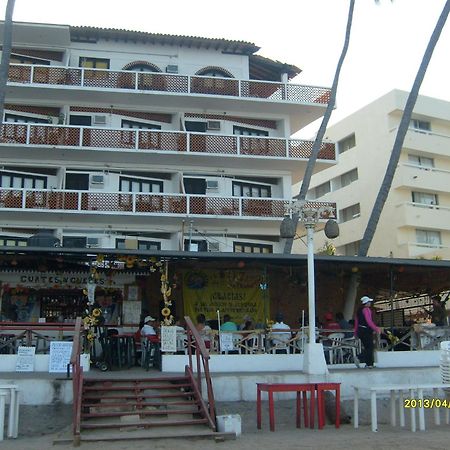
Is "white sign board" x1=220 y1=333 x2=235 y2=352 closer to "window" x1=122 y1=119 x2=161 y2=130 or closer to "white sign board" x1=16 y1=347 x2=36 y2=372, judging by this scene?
"white sign board" x1=16 y1=347 x2=36 y2=372

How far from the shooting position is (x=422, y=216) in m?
36.9

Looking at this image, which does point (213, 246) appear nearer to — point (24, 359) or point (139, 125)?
point (139, 125)

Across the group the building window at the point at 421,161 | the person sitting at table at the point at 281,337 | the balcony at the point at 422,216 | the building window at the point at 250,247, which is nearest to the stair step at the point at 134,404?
the person sitting at table at the point at 281,337

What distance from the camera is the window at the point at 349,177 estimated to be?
40375 millimetres

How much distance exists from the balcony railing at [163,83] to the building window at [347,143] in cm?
1251

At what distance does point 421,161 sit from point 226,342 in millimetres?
27051

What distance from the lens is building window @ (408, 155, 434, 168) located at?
38.4 metres

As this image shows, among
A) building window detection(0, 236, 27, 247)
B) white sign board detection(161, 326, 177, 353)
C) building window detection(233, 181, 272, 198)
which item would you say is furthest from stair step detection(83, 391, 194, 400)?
building window detection(233, 181, 272, 198)

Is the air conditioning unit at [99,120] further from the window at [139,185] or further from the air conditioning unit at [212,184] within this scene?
the air conditioning unit at [212,184]

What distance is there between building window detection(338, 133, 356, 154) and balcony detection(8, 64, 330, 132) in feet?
40.2

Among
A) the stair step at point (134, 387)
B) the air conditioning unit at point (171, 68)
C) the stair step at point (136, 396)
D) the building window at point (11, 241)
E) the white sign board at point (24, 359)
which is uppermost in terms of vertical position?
the air conditioning unit at point (171, 68)

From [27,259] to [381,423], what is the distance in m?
9.45
